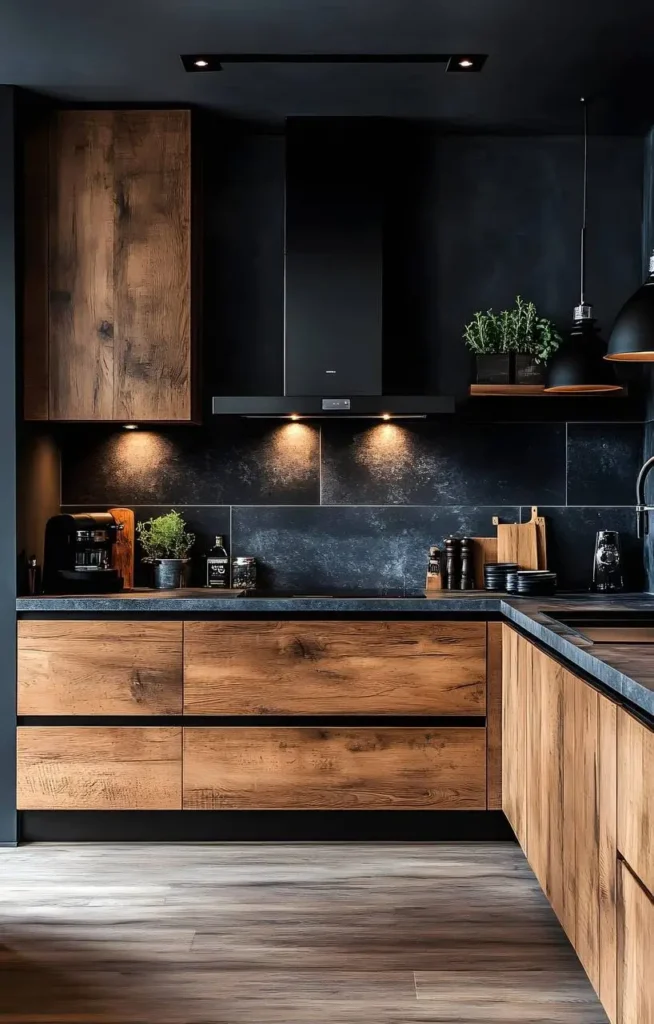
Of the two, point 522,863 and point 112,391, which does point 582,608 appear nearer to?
point 522,863

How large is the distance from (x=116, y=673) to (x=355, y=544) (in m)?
1.15

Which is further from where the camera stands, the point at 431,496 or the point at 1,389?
the point at 431,496

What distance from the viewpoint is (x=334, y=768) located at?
3.42 meters

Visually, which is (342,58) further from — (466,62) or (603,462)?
(603,462)

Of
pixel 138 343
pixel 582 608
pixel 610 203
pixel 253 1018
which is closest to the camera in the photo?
pixel 253 1018

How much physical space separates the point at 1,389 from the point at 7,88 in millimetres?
1083

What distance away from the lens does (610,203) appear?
3.98 m

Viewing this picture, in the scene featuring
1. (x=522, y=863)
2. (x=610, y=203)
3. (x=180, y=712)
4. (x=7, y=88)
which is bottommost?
(x=522, y=863)

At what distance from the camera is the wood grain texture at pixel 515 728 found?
2963 millimetres

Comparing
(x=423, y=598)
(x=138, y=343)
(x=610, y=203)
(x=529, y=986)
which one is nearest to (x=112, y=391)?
(x=138, y=343)

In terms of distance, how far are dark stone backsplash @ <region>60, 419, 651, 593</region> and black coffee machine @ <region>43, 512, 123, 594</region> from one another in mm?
344

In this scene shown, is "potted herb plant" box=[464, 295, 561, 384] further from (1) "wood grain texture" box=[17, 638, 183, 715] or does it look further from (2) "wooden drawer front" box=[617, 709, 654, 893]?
(2) "wooden drawer front" box=[617, 709, 654, 893]

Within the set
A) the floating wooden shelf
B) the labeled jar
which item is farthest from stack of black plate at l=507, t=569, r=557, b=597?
the labeled jar

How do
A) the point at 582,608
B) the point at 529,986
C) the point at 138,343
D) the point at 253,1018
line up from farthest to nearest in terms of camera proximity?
the point at 138,343 < the point at 582,608 < the point at 529,986 < the point at 253,1018
